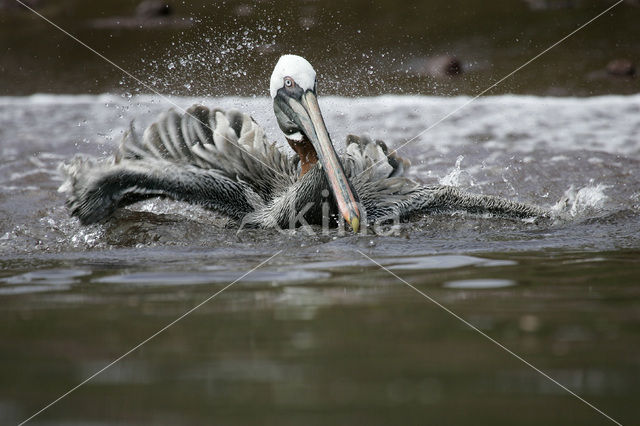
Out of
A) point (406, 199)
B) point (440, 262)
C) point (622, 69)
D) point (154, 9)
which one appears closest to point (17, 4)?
point (154, 9)

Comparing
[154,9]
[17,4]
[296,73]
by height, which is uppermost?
[17,4]

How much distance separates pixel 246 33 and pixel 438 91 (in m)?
2.19

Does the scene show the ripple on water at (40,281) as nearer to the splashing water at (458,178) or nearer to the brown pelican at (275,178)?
the brown pelican at (275,178)

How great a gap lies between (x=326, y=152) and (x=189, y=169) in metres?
0.80

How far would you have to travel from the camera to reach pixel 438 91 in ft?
30.7

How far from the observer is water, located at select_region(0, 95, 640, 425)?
1.76m

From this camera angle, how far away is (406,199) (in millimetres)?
4738

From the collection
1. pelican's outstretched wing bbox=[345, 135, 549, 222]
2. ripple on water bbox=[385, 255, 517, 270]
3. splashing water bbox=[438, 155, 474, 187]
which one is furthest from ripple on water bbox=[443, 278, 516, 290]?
splashing water bbox=[438, 155, 474, 187]

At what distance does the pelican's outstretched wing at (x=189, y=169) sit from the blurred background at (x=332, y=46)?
12.6ft

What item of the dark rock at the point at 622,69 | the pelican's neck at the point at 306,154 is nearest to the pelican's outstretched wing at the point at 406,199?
the pelican's neck at the point at 306,154

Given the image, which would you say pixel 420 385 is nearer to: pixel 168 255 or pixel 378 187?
pixel 168 255

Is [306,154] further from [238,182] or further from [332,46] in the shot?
[332,46]

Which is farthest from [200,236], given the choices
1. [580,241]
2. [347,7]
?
[347,7]

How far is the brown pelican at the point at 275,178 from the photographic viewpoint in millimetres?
4523
